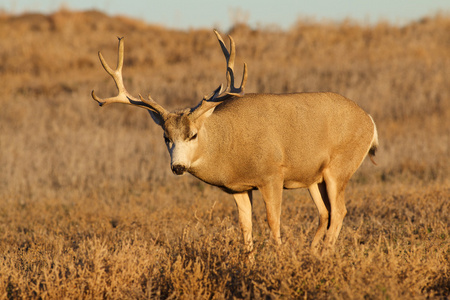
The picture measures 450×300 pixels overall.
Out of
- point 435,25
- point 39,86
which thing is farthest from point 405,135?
point 39,86


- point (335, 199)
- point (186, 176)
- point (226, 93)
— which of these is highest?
point (226, 93)

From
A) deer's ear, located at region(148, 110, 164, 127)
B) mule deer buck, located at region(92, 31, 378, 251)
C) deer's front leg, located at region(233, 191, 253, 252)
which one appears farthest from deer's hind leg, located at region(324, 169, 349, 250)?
deer's ear, located at region(148, 110, 164, 127)

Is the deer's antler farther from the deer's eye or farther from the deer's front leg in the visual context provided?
the deer's front leg

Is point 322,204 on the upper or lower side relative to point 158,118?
lower

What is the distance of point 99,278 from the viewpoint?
5094 millimetres

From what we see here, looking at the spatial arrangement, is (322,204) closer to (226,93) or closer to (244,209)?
(244,209)

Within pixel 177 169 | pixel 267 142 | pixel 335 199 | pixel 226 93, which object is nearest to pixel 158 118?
pixel 226 93

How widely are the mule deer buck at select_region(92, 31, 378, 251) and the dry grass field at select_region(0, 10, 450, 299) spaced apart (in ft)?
1.70

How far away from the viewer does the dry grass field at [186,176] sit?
5117 mm

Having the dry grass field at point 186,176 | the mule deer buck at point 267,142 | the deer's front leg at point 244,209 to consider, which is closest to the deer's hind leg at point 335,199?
the mule deer buck at point 267,142

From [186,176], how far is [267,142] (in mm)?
6501

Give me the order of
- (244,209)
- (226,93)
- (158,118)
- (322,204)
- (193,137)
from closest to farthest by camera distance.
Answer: (193,137)
(226,93)
(158,118)
(244,209)
(322,204)

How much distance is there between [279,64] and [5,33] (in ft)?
43.7

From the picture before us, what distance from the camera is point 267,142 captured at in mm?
7070
